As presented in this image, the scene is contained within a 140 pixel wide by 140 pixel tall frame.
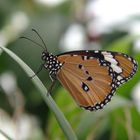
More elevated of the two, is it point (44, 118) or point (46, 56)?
point (46, 56)

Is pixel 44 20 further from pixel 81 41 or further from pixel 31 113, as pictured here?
pixel 31 113

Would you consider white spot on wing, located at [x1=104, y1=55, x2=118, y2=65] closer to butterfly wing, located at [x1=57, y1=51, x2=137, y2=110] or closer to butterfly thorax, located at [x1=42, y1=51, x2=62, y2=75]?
butterfly wing, located at [x1=57, y1=51, x2=137, y2=110]

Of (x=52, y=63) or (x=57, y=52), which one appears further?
(x=57, y=52)

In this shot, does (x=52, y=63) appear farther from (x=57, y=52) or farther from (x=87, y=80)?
(x=57, y=52)

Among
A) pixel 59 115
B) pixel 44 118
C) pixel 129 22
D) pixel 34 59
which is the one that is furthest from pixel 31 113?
pixel 59 115

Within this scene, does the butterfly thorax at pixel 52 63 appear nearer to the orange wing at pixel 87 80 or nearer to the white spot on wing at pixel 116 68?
the orange wing at pixel 87 80

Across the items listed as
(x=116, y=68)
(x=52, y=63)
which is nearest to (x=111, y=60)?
(x=116, y=68)


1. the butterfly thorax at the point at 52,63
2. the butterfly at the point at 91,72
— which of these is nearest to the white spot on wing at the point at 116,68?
the butterfly at the point at 91,72
